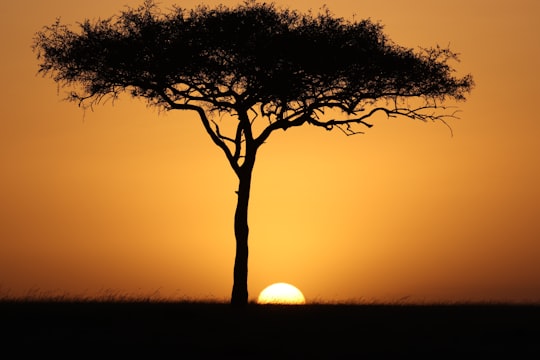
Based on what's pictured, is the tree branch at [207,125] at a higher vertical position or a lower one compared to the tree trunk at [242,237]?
higher

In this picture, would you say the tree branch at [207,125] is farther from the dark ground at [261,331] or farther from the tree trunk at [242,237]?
the dark ground at [261,331]

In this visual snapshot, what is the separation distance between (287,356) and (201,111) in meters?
17.9

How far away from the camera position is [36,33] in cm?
3962

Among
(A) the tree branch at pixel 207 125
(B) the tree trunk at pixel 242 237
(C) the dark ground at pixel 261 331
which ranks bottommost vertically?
(C) the dark ground at pixel 261 331

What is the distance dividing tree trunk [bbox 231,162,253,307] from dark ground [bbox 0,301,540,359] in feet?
5.73

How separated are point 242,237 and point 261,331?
11.9m

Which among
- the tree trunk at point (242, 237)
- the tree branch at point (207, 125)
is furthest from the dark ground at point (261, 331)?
the tree branch at point (207, 125)

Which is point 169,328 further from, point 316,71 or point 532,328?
point 316,71

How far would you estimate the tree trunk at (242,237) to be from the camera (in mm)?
38188

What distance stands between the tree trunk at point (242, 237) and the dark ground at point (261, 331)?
1.75 metres

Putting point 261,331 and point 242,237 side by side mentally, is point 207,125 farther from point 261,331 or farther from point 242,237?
point 261,331

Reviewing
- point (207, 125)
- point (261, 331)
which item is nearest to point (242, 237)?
point (207, 125)

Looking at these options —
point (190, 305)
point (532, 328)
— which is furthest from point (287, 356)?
point (190, 305)

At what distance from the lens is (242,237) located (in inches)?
1519
